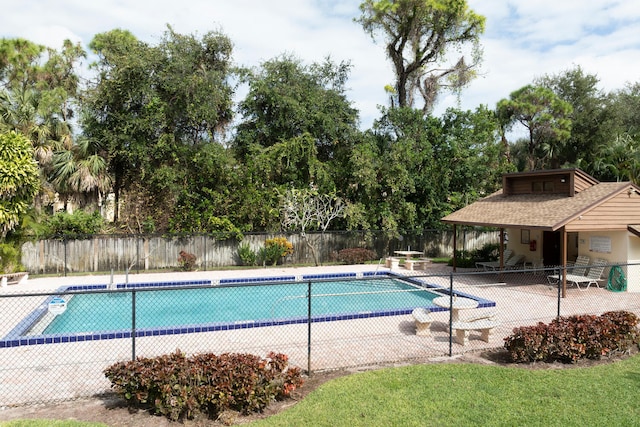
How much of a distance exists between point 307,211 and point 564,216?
1224 centimetres

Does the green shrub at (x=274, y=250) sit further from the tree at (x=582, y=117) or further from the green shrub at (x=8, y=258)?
the tree at (x=582, y=117)

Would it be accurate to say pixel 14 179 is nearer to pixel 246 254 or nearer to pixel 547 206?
pixel 246 254

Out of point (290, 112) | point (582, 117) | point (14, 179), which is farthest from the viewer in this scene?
point (582, 117)

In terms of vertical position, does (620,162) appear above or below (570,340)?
above

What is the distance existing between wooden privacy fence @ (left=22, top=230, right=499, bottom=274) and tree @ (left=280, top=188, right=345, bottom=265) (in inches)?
20.9

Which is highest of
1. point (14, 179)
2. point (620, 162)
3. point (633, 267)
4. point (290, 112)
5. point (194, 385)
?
point (290, 112)

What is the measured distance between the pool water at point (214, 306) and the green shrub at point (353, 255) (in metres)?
5.49

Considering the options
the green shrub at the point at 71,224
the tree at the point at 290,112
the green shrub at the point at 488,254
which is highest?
the tree at the point at 290,112

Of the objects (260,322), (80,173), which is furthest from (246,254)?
(260,322)

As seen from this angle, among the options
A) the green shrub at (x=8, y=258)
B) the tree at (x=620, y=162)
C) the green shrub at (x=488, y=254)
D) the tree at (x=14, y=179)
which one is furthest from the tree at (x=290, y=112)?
the tree at (x=620, y=162)

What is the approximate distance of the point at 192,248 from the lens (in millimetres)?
22188

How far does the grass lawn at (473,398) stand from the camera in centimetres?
589

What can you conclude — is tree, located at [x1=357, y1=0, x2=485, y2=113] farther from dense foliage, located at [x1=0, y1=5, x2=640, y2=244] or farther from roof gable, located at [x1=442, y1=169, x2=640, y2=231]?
roof gable, located at [x1=442, y1=169, x2=640, y2=231]

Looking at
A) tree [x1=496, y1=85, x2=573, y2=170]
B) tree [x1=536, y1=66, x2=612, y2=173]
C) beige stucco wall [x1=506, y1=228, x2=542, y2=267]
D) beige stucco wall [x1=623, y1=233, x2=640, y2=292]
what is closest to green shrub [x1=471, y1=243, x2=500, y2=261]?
beige stucco wall [x1=506, y1=228, x2=542, y2=267]
